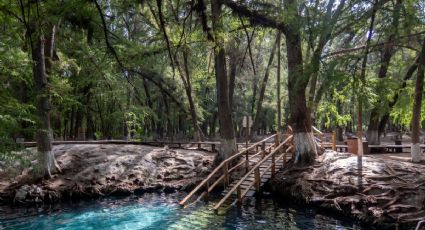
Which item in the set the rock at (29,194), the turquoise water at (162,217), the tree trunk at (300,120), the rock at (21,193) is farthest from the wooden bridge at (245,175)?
the rock at (21,193)

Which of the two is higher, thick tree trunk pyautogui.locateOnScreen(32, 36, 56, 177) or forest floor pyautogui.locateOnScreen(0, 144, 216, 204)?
thick tree trunk pyautogui.locateOnScreen(32, 36, 56, 177)

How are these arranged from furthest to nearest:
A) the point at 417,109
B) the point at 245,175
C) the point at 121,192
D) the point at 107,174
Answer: the point at 107,174, the point at 121,192, the point at 245,175, the point at 417,109

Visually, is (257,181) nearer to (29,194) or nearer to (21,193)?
(29,194)

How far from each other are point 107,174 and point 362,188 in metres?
10.7

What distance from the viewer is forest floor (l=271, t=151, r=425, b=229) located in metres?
10.5

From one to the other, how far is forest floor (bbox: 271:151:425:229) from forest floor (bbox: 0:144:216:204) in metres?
5.07

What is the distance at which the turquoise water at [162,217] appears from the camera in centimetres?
1130

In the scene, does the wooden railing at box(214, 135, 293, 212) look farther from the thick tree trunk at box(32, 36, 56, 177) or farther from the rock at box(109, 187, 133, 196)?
the thick tree trunk at box(32, 36, 56, 177)

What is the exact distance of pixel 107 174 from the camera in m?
17.2

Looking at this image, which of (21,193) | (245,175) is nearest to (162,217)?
(245,175)

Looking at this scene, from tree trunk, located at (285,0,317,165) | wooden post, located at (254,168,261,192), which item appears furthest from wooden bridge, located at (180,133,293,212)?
tree trunk, located at (285,0,317,165)

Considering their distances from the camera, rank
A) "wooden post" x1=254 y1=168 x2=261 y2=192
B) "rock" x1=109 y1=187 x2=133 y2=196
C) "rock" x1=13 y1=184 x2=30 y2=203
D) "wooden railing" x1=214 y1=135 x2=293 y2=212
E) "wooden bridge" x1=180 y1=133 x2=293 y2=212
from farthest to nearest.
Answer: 1. "rock" x1=109 y1=187 x2=133 y2=196
2. "wooden post" x1=254 y1=168 x2=261 y2=192
3. "rock" x1=13 y1=184 x2=30 y2=203
4. "wooden bridge" x1=180 y1=133 x2=293 y2=212
5. "wooden railing" x1=214 y1=135 x2=293 y2=212

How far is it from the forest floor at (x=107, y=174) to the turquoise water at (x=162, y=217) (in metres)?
1.07

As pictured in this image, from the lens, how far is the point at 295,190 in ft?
46.6
